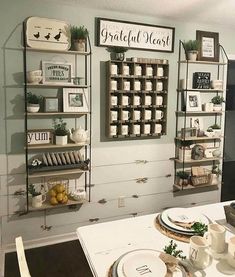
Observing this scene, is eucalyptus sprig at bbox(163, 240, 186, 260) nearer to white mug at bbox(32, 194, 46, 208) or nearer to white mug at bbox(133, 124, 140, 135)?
white mug at bbox(32, 194, 46, 208)

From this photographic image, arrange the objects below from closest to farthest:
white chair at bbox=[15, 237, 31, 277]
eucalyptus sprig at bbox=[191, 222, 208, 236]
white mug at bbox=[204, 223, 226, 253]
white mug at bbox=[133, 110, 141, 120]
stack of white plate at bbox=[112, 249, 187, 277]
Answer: white chair at bbox=[15, 237, 31, 277] → stack of white plate at bbox=[112, 249, 187, 277] → white mug at bbox=[204, 223, 226, 253] → eucalyptus sprig at bbox=[191, 222, 208, 236] → white mug at bbox=[133, 110, 141, 120]

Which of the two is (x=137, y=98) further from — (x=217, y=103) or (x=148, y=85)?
(x=217, y=103)

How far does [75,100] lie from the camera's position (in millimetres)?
2621

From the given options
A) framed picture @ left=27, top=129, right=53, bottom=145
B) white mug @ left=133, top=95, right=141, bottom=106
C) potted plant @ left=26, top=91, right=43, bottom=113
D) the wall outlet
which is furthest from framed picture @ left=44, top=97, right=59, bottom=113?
the wall outlet

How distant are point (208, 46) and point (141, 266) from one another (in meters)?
2.75

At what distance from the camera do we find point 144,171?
10.2 feet

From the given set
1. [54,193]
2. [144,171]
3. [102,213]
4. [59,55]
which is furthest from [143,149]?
[59,55]

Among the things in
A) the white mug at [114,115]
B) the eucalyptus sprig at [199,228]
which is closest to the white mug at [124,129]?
the white mug at [114,115]

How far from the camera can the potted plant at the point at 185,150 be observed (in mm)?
3117

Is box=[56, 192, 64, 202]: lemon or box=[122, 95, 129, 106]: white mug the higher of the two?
box=[122, 95, 129, 106]: white mug

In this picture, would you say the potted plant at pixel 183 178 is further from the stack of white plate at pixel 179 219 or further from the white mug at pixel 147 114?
the stack of white plate at pixel 179 219

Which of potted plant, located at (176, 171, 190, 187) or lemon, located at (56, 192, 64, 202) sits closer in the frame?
lemon, located at (56, 192, 64, 202)

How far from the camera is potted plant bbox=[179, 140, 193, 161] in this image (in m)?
3.12

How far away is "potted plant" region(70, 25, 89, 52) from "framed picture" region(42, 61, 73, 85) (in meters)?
0.18
